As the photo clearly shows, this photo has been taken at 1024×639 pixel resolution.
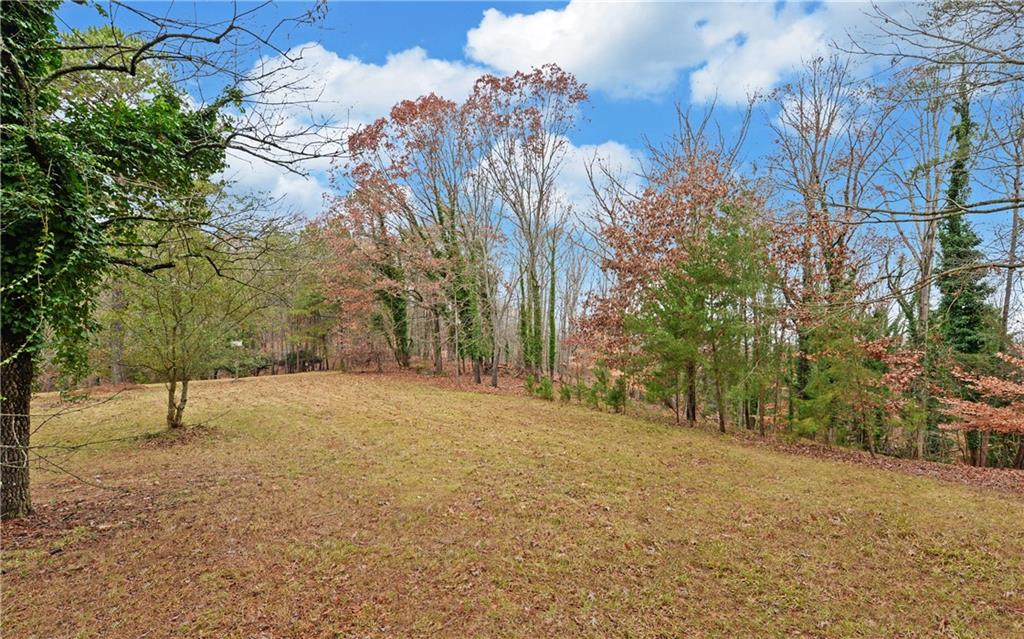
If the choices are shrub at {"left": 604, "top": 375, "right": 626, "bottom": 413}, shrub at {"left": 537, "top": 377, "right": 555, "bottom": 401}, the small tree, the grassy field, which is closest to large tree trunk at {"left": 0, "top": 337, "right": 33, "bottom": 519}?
the grassy field

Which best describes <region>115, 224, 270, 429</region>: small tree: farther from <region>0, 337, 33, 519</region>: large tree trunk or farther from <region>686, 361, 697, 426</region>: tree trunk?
<region>686, 361, 697, 426</region>: tree trunk

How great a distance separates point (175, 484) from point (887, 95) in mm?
9607

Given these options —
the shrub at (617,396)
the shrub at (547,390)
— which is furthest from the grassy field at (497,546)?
the shrub at (547,390)

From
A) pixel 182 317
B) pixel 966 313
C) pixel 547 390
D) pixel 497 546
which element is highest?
pixel 966 313

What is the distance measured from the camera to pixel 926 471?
26.5 feet

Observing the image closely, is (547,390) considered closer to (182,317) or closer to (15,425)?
(182,317)


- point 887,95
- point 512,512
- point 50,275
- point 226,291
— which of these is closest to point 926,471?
point 887,95

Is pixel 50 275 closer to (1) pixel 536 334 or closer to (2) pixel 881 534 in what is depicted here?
(2) pixel 881 534

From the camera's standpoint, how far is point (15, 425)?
14.1 feet

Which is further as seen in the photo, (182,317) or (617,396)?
(617,396)

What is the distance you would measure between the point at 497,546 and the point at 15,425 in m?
5.03

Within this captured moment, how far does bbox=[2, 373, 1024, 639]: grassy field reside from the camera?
3.21 meters

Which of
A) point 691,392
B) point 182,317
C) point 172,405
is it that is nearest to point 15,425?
point 182,317

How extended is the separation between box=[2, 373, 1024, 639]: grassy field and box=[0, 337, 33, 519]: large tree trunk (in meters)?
0.27
